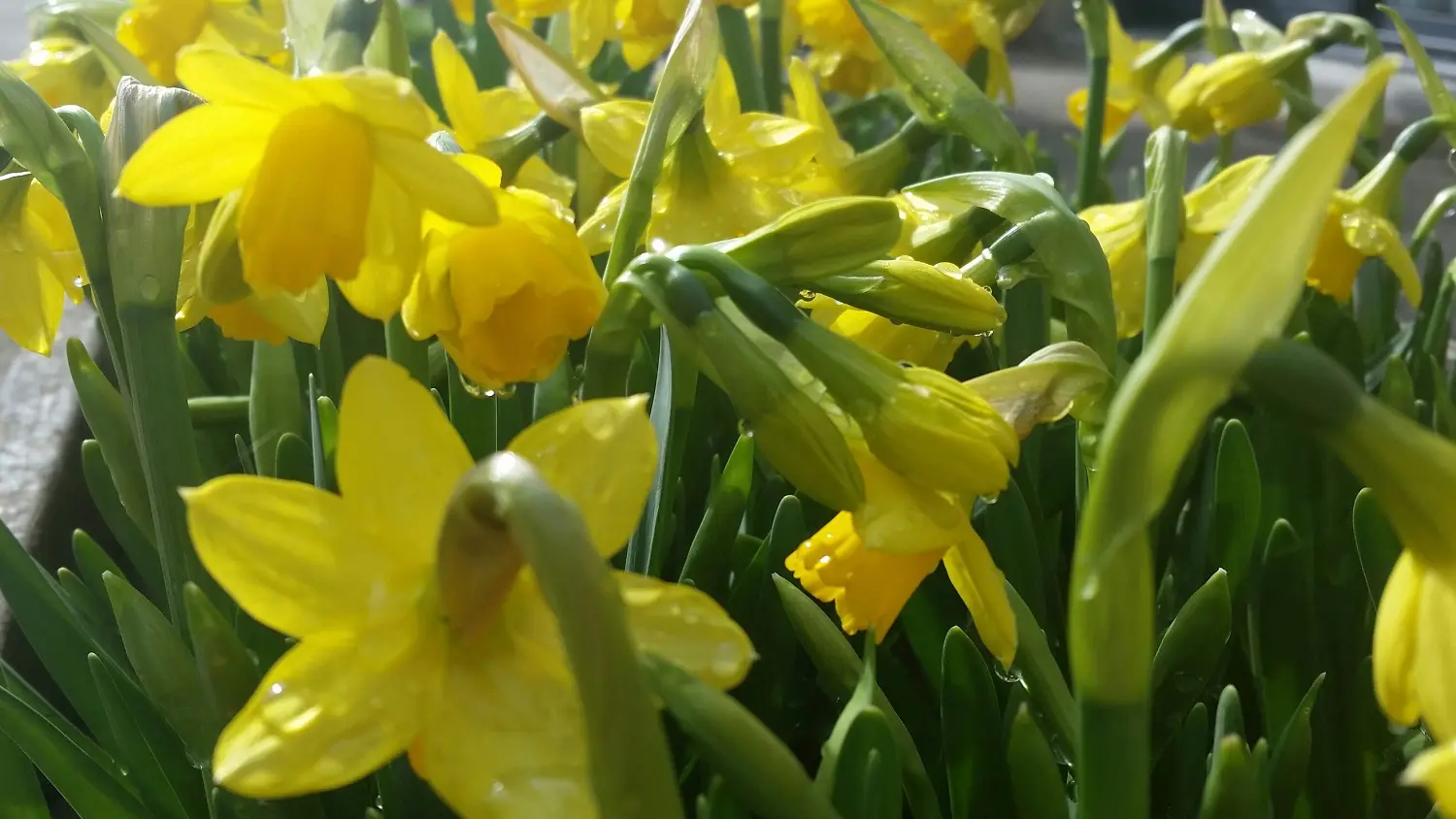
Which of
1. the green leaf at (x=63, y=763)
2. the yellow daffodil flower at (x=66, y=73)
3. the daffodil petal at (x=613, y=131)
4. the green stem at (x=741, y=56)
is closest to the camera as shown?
the green leaf at (x=63, y=763)

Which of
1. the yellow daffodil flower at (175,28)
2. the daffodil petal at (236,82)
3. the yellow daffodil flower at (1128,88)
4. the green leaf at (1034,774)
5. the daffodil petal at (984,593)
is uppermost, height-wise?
the daffodil petal at (236,82)

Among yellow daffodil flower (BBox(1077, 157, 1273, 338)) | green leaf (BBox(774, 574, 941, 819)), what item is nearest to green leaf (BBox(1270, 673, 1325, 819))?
green leaf (BBox(774, 574, 941, 819))

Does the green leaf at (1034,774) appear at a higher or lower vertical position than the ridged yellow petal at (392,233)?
lower

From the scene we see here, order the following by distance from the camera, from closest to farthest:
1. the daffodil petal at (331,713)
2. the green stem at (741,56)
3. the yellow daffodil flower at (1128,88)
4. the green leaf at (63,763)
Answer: the daffodil petal at (331,713)
the green leaf at (63,763)
the green stem at (741,56)
the yellow daffodil flower at (1128,88)

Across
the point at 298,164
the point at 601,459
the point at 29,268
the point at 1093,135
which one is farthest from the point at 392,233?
the point at 1093,135

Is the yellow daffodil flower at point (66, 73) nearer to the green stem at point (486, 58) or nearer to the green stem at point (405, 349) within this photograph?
the green stem at point (405, 349)

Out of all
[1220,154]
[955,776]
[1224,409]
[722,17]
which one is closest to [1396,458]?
[955,776]

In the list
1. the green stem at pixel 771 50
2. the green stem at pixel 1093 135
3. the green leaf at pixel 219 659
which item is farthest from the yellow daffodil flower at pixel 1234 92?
the green leaf at pixel 219 659

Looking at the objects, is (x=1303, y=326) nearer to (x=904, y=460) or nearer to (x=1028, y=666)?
(x=1028, y=666)
